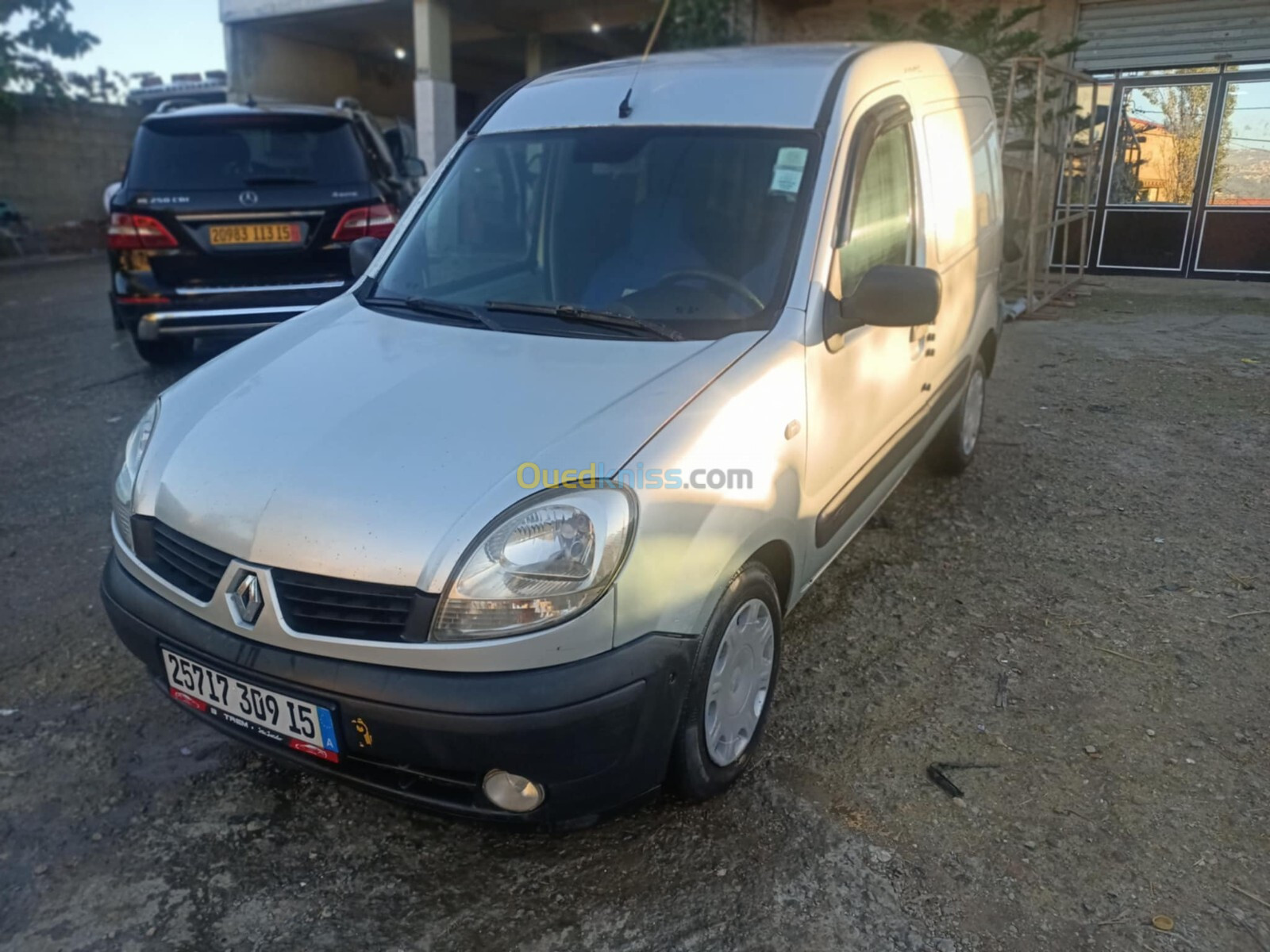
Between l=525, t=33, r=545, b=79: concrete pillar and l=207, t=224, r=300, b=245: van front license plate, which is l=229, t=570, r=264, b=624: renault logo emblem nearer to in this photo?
l=207, t=224, r=300, b=245: van front license plate

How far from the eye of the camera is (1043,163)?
10.0 metres

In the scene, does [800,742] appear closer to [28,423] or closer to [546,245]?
[546,245]

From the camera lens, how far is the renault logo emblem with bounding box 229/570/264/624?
2.05 meters

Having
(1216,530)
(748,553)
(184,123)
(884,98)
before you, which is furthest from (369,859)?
(184,123)

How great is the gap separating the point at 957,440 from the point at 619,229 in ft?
7.85

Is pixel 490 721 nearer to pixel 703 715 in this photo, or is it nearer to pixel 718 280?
pixel 703 715

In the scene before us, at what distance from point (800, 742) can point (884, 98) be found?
2.15 m

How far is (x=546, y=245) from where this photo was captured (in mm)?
3076

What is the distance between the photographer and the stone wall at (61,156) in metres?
15.0

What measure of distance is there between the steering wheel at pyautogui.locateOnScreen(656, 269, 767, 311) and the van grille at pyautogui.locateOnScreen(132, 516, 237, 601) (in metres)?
1.44

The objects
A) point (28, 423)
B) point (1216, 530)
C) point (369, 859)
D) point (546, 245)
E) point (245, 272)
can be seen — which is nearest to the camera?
point (369, 859)

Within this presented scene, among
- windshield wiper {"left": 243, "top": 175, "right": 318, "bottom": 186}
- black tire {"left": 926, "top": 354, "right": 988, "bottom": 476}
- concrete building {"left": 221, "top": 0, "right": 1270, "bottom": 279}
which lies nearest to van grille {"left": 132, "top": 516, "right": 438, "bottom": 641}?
black tire {"left": 926, "top": 354, "right": 988, "bottom": 476}

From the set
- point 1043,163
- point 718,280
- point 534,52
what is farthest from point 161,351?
point 534,52

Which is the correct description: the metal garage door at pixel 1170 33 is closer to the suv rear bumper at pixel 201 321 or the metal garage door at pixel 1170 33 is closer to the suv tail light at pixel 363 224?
the suv tail light at pixel 363 224
